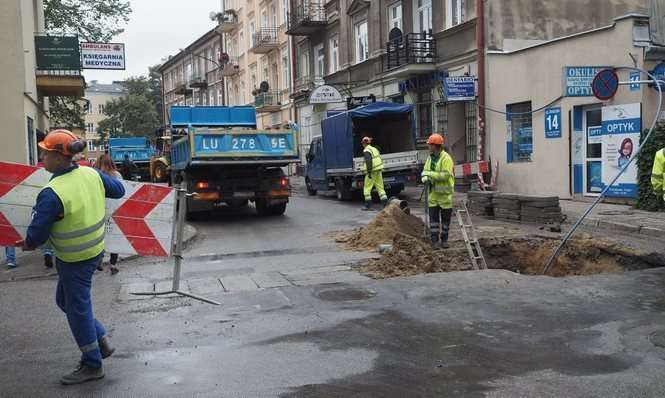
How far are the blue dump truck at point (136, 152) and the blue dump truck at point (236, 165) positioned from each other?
76.1 ft

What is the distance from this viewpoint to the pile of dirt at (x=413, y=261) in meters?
8.58

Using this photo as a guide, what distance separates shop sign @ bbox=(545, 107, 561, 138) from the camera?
16.6 metres

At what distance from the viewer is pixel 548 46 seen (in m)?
16.9

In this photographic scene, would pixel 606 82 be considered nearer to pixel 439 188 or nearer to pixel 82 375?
pixel 439 188

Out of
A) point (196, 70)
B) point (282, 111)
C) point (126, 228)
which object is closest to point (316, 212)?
point (126, 228)

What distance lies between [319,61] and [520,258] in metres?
25.4

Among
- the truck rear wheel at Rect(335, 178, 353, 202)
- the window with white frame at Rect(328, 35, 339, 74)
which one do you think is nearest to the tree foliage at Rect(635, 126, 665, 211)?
the truck rear wheel at Rect(335, 178, 353, 202)

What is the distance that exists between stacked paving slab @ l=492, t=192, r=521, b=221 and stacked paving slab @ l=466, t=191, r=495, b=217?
0.18 metres

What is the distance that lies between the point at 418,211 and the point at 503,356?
11029 mm

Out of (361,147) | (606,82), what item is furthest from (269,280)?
(361,147)

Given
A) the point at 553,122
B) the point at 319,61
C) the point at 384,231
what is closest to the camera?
the point at 384,231

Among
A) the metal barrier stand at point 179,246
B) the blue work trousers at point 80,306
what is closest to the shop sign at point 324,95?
the metal barrier stand at point 179,246

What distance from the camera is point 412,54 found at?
886 inches

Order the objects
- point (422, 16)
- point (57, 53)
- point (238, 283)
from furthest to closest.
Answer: point (422, 16), point (57, 53), point (238, 283)
